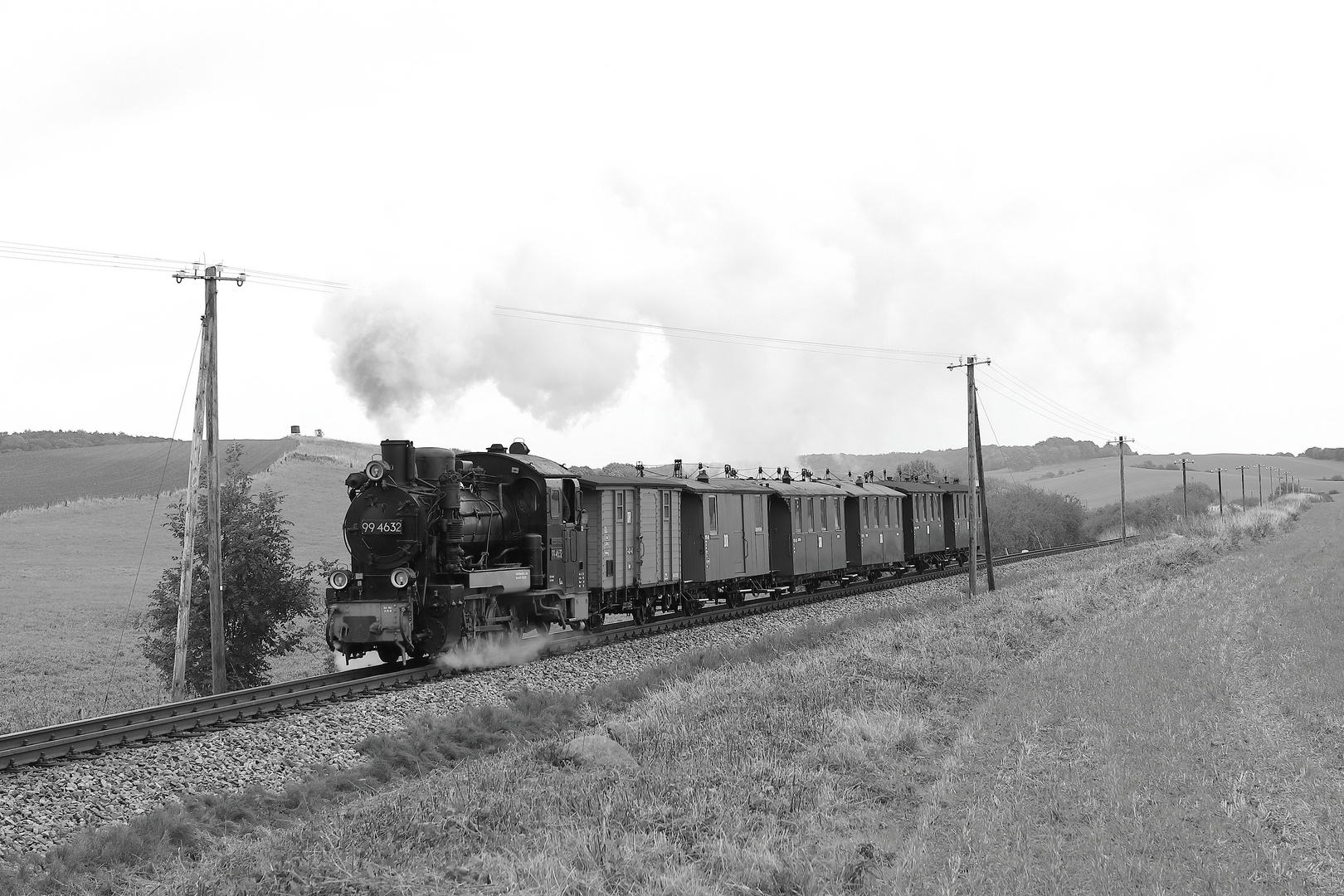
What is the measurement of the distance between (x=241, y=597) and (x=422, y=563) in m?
9.14

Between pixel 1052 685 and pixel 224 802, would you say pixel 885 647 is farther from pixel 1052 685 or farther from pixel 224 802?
pixel 224 802

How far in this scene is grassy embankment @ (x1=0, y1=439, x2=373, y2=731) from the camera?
73.3 ft

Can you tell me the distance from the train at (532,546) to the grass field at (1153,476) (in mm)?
71358

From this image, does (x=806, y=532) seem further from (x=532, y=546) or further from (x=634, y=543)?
(x=532, y=546)

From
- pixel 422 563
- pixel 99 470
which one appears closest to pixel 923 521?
pixel 422 563

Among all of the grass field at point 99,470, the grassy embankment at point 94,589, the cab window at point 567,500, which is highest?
the grass field at point 99,470

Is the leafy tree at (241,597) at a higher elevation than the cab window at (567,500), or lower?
lower

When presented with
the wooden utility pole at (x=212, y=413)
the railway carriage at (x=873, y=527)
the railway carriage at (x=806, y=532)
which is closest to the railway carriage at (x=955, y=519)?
the railway carriage at (x=873, y=527)

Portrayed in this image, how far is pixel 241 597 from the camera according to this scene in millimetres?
23281

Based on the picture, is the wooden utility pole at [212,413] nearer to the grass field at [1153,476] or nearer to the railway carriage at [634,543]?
the railway carriage at [634,543]

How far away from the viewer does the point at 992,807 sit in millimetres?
8203

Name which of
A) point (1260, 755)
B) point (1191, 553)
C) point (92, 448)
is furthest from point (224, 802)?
point (92, 448)

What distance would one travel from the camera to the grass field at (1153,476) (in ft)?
346

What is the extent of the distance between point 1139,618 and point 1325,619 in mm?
3628
